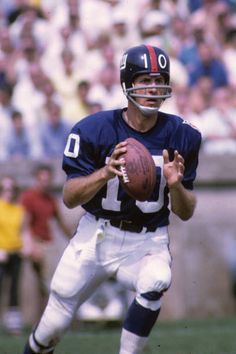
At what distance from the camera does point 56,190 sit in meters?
11.0

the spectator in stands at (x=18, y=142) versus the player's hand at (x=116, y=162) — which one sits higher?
the player's hand at (x=116, y=162)

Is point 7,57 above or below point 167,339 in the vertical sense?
above

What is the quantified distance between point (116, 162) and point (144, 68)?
63 cm

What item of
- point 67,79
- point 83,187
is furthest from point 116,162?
point 67,79

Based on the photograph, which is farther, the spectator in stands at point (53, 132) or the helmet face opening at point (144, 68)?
the spectator in stands at point (53, 132)

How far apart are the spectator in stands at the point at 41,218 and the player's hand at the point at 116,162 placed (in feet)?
15.0

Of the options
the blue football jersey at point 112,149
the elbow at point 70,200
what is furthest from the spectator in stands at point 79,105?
the elbow at point 70,200

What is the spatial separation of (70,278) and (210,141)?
18.3ft

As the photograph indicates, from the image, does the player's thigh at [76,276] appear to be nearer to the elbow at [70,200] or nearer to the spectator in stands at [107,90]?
the elbow at [70,200]

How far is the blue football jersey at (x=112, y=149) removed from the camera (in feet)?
19.4

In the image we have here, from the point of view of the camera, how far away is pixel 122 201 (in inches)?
235

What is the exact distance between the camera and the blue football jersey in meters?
5.90

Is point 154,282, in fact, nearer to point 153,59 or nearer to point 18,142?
point 153,59

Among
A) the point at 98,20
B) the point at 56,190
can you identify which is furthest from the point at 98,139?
the point at 98,20
